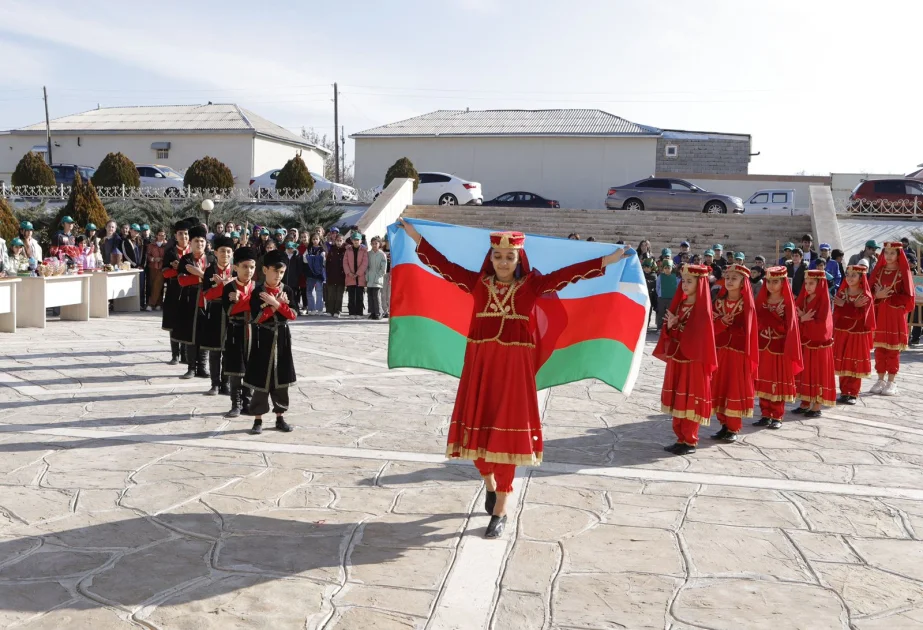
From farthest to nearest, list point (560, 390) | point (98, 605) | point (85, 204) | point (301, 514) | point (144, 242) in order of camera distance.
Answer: point (85, 204) < point (144, 242) < point (560, 390) < point (301, 514) < point (98, 605)

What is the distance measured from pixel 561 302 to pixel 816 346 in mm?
4424

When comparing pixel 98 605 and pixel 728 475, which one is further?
pixel 728 475

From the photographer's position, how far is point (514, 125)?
4075cm

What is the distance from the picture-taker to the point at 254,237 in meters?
19.2

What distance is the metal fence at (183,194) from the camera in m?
28.7

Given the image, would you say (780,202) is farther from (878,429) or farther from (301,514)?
(301,514)

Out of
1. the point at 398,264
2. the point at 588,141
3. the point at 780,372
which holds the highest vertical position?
the point at 588,141

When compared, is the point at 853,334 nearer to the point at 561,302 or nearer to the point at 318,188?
the point at 561,302

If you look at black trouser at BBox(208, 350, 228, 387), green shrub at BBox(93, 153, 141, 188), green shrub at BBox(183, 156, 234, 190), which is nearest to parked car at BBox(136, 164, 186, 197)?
green shrub at BBox(93, 153, 141, 188)

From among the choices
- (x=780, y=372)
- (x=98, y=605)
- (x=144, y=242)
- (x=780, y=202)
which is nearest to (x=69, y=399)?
(x=98, y=605)

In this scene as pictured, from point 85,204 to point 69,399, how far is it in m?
14.8

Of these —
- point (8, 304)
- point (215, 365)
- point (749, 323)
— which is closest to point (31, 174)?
point (8, 304)

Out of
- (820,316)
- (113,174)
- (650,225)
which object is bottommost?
(820,316)

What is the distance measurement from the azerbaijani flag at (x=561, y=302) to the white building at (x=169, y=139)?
35.9 metres
